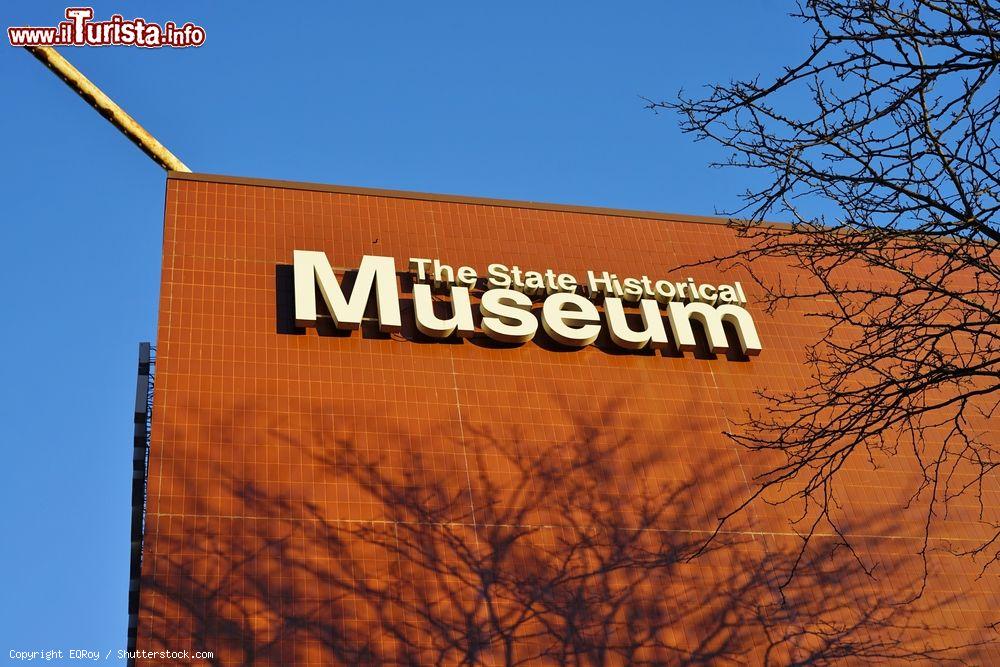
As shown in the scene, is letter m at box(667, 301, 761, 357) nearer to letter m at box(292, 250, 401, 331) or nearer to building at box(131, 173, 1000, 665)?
building at box(131, 173, 1000, 665)

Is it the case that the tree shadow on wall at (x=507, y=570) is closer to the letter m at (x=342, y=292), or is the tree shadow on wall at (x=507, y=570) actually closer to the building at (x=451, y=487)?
the building at (x=451, y=487)

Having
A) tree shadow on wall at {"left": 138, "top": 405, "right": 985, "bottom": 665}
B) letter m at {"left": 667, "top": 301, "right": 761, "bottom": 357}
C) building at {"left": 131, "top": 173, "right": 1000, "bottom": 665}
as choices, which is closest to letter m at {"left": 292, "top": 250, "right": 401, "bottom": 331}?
building at {"left": 131, "top": 173, "right": 1000, "bottom": 665}

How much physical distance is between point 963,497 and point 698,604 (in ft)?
20.5

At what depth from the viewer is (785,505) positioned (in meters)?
19.4

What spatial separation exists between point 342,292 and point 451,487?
4.10 m

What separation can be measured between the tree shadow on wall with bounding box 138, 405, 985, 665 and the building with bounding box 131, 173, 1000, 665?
0.11 ft

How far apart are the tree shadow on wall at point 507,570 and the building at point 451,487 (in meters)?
0.03

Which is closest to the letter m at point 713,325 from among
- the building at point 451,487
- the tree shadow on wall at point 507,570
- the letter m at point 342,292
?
the building at point 451,487

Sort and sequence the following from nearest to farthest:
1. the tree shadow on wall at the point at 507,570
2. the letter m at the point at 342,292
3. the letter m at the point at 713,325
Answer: the tree shadow on wall at the point at 507,570 < the letter m at the point at 342,292 < the letter m at the point at 713,325

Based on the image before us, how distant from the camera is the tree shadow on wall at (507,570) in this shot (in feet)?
51.5

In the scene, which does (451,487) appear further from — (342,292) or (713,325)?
(713,325)

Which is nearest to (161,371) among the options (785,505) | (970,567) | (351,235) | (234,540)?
(234,540)

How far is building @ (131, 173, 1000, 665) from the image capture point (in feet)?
52.8

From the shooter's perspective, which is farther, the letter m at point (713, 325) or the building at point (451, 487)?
the letter m at point (713, 325)
